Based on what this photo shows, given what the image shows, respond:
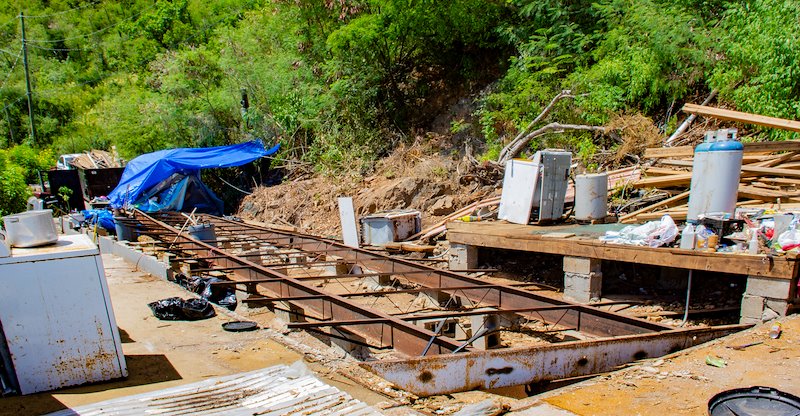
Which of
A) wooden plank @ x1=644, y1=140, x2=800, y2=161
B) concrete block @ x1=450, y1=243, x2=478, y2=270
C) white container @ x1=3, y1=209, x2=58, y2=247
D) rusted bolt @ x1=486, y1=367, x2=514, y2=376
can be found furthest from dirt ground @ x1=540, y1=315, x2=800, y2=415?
wooden plank @ x1=644, y1=140, x2=800, y2=161

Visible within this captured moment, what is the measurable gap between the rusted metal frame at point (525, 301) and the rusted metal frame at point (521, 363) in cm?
41

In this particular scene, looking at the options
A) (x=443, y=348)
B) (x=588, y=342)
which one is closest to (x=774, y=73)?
(x=588, y=342)

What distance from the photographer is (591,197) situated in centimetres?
841

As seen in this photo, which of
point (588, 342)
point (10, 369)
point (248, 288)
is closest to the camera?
point (10, 369)

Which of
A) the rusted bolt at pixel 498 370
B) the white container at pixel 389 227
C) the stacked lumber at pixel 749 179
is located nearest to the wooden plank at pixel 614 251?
the stacked lumber at pixel 749 179

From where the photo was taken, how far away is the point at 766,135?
33.4ft

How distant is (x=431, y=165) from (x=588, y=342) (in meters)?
10.0

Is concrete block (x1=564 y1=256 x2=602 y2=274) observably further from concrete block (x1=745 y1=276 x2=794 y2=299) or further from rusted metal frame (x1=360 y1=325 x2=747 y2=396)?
rusted metal frame (x1=360 y1=325 x2=747 y2=396)

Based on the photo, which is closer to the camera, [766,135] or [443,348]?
[443,348]

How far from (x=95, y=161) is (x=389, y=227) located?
19.2m

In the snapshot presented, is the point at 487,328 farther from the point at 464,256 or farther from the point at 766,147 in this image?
the point at 766,147

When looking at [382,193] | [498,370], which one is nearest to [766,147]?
[498,370]

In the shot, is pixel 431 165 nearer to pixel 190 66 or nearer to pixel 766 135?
pixel 766 135

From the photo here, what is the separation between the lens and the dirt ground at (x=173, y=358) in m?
3.81
